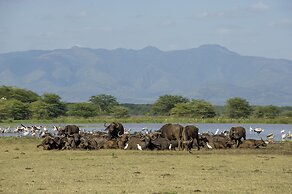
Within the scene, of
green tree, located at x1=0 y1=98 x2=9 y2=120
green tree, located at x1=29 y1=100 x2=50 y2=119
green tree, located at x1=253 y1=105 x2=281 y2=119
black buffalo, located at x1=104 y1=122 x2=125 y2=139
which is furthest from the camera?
green tree, located at x1=253 y1=105 x2=281 y2=119

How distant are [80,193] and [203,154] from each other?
14.0 meters

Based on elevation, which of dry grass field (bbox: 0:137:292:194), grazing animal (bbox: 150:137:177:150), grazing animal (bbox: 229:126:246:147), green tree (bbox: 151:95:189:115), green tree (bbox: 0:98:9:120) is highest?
green tree (bbox: 151:95:189:115)

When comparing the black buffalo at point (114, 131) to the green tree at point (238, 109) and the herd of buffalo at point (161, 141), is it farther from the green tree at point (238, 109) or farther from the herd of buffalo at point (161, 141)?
the green tree at point (238, 109)

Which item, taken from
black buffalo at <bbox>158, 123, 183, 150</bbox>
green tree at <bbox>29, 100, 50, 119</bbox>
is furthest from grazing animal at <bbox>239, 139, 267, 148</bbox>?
green tree at <bbox>29, 100, 50, 119</bbox>

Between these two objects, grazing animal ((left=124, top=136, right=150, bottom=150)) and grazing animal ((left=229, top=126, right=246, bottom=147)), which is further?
grazing animal ((left=229, top=126, right=246, bottom=147))

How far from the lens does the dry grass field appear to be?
18.6 meters

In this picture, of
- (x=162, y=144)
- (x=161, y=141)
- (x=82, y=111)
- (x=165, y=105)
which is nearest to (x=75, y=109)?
(x=82, y=111)

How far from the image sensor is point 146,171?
22812 mm

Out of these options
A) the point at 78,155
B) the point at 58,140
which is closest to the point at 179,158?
the point at 78,155

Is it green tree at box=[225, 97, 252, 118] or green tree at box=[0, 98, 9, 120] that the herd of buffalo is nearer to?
green tree at box=[0, 98, 9, 120]

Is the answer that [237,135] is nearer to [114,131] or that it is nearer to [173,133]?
[173,133]

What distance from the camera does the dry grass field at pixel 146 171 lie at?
18.6 metres

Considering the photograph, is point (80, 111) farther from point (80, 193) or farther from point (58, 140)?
point (80, 193)

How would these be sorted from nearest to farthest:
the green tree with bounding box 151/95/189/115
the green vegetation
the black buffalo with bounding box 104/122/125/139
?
the black buffalo with bounding box 104/122/125/139, the green vegetation, the green tree with bounding box 151/95/189/115
